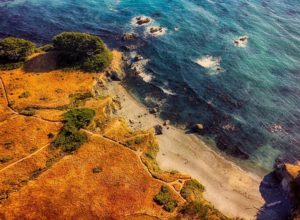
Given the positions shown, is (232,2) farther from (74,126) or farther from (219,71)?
(74,126)

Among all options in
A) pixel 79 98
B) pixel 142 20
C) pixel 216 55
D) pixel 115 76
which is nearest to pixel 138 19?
pixel 142 20

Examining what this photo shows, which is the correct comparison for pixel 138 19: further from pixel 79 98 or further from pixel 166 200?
pixel 166 200

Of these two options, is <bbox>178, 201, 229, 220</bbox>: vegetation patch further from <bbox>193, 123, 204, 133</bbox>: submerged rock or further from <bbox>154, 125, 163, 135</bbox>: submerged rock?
<bbox>193, 123, 204, 133</bbox>: submerged rock

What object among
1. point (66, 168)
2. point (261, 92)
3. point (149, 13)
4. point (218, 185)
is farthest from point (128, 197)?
point (149, 13)

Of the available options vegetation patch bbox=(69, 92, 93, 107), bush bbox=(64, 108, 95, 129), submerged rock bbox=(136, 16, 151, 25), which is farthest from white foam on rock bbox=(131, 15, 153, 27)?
bush bbox=(64, 108, 95, 129)

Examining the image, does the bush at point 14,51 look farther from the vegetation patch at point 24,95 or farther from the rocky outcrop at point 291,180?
the rocky outcrop at point 291,180
